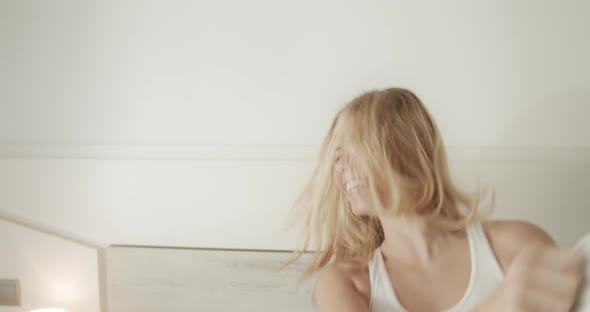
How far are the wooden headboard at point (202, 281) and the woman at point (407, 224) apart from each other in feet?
1.41

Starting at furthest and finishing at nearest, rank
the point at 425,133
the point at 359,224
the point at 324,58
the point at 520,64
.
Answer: the point at 324,58 → the point at 520,64 → the point at 359,224 → the point at 425,133

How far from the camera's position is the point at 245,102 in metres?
1.64

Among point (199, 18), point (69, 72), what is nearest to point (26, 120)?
point (69, 72)

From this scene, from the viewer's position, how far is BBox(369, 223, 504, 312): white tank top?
3.55ft

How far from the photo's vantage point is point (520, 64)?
1479mm

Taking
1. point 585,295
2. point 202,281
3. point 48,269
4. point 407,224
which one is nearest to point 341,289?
point 407,224

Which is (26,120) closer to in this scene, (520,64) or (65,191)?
(65,191)

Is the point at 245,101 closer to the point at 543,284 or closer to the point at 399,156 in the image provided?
the point at 399,156

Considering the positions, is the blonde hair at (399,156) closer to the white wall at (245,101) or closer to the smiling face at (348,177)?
the smiling face at (348,177)

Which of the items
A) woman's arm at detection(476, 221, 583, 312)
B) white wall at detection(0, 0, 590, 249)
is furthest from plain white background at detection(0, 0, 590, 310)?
woman's arm at detection(476, 221, 583, 312)

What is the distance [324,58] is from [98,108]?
2.57 ft

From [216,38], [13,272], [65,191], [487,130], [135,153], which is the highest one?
[216,38]

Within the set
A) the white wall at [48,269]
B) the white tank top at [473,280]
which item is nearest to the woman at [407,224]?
the white tank top at [473,280]

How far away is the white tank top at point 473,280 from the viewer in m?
1.08
